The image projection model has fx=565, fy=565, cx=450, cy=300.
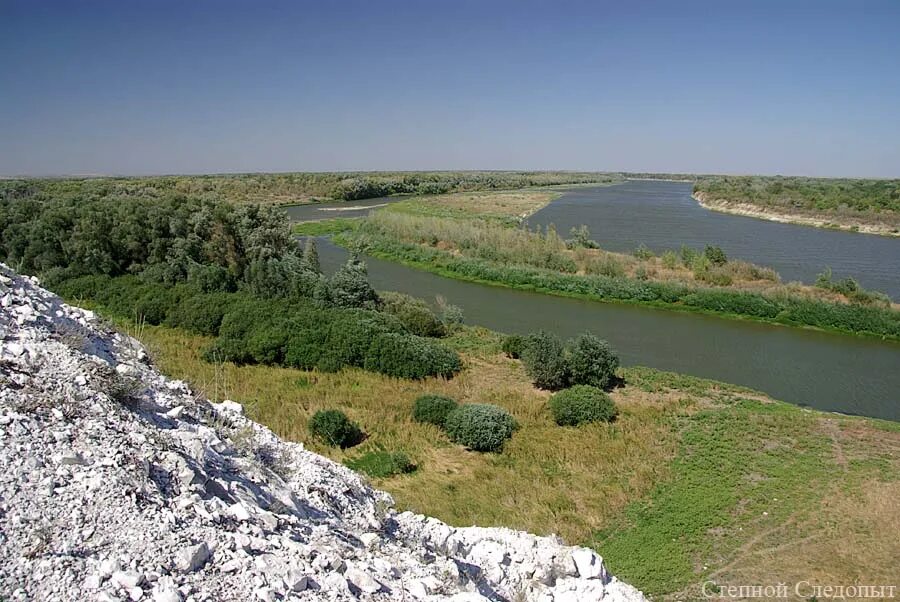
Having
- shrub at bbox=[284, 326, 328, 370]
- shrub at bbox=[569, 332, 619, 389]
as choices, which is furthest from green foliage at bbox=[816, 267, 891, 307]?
shrub at bbox=[284, 326, 328, 370]

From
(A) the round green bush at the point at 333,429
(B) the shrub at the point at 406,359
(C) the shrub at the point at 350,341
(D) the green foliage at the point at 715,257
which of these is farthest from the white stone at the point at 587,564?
(D) the green foliage at the point at 715,257

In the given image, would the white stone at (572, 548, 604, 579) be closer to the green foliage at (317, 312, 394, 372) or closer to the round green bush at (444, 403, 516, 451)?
the round green bush at (444, 403, 516, 451)

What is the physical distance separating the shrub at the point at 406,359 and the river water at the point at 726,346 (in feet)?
27.8

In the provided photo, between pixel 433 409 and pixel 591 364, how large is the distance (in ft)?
21.4

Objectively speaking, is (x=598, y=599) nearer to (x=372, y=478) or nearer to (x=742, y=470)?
(x=372, y=478)

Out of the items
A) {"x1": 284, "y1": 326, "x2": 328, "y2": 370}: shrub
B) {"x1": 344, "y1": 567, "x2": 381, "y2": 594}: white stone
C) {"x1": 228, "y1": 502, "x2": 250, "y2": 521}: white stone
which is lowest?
{"x1": 284, "y1": 326, "x2": 328, "y2": 370}: shrub

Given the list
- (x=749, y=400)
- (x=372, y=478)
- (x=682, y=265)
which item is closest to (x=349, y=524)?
(x=372, y=478)

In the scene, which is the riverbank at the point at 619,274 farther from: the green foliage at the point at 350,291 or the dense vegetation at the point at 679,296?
the green foliage at the point at 350,291

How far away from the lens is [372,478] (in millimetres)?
12977

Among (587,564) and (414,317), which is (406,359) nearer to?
(414,317)

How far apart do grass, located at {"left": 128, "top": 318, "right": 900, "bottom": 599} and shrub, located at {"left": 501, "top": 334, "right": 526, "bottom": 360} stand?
261cm

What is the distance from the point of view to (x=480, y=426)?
15.1 meters

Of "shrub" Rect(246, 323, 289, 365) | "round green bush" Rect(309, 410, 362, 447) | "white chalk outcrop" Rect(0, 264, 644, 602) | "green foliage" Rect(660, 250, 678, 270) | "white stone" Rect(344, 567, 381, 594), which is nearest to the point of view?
"white chalk outcrop" Rect(0, 264, 644, 602)

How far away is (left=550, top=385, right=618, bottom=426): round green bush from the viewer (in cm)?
1659
